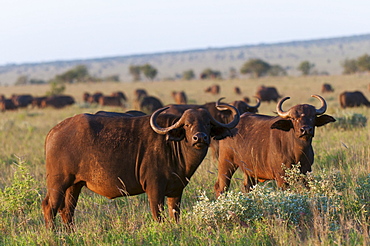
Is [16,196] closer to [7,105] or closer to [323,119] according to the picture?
[323,119]

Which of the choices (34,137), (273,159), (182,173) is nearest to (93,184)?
(182,173)

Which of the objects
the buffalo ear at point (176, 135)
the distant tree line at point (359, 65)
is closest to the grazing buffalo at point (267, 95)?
the buffalo ear at point (176, 135)

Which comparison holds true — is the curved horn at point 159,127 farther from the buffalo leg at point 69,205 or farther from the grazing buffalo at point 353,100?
the grazing buffalo at point 353,100

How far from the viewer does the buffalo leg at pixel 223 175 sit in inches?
310

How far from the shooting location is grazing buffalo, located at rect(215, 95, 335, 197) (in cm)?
675

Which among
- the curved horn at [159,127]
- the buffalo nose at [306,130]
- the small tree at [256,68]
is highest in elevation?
A: the small tree at [256,68]

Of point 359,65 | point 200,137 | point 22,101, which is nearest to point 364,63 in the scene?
point 359,65

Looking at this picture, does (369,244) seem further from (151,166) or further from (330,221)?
(151,166)

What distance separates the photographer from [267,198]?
5.91m

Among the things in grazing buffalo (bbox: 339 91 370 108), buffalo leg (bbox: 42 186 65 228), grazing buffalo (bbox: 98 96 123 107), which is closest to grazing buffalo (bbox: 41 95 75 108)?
grazing buffalo (bbox: 98 96 123 107)

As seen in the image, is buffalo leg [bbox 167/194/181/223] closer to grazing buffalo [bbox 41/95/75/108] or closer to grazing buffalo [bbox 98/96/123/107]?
grazing buffalo [bbox 98/96/123/107]

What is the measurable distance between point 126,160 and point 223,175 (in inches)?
86.9

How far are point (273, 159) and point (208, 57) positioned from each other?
167 meters

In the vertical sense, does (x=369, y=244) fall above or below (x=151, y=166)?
below
